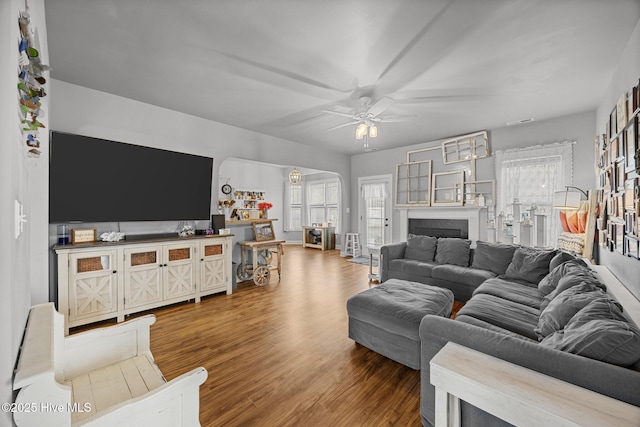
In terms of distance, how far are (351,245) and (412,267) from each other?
10.7 feet

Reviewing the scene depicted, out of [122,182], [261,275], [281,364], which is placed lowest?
[281,364]

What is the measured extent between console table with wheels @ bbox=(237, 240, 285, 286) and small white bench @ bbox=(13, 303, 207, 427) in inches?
118

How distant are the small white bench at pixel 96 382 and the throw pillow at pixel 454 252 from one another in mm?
3790

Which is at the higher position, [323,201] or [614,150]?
[614,150]

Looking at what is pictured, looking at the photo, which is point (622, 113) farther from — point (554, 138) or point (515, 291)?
point (554, 138)

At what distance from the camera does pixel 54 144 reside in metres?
2.81

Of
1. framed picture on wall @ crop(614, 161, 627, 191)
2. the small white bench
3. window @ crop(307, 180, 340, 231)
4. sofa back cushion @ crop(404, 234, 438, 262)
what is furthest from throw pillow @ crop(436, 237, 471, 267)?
window @ crop(307, 180, 340, 231)

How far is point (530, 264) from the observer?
3.16m

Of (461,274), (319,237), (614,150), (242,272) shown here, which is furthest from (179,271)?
(319,237)

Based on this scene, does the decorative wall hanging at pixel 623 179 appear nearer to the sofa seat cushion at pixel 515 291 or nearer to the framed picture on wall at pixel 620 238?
the framed picture on wall at pixel 620 238

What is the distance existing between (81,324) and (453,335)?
11.8ft

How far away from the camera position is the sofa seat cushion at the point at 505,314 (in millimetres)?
1973

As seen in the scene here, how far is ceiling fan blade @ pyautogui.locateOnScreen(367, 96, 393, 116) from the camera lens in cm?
295

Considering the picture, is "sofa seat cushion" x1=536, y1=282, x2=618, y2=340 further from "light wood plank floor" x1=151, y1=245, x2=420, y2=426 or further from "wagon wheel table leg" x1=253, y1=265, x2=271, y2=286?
"wagon wheel table leg" x1=253, y1=265, x2=271, y2=286
